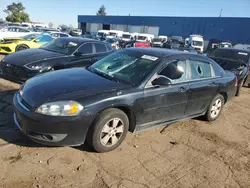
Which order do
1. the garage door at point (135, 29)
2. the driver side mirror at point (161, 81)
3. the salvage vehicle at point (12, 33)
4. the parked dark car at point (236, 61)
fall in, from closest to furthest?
the driver side mirror at point (161, 81)
the parked dark car at point (236, 61)
the salvage vehicle at point (12, 33)
the garage door at point (135, 29)

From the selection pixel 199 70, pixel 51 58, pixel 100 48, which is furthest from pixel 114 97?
pixel 100 48

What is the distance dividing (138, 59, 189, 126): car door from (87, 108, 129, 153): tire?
0.39m

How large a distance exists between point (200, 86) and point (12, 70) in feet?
15.7

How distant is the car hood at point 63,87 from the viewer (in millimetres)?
3324

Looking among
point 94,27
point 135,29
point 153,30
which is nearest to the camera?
point 153,30

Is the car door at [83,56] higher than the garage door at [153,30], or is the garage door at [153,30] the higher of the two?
the car door at [83,56]

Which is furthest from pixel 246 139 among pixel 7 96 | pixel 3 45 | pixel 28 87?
pixel 3 45

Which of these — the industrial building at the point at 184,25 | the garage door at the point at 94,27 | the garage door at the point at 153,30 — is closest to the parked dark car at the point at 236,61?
the industrial building at the point at 184,25

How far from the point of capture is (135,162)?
11.6 feet

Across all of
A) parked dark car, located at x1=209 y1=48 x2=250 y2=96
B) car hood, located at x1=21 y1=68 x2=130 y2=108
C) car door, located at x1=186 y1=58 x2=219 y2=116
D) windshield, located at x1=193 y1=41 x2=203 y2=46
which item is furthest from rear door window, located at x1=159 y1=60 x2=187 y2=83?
windshield, located at x1=193 y1=41 x2=203 y2=46

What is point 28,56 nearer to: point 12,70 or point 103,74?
point 12,70

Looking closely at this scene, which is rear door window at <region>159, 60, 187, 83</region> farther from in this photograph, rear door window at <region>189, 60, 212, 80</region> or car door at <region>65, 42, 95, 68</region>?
car door at <region>65, 42, 95, 68</region>

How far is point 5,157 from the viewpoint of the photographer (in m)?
3.27

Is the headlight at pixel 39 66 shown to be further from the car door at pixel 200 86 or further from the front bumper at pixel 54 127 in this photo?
the car door at pixel 200 86
